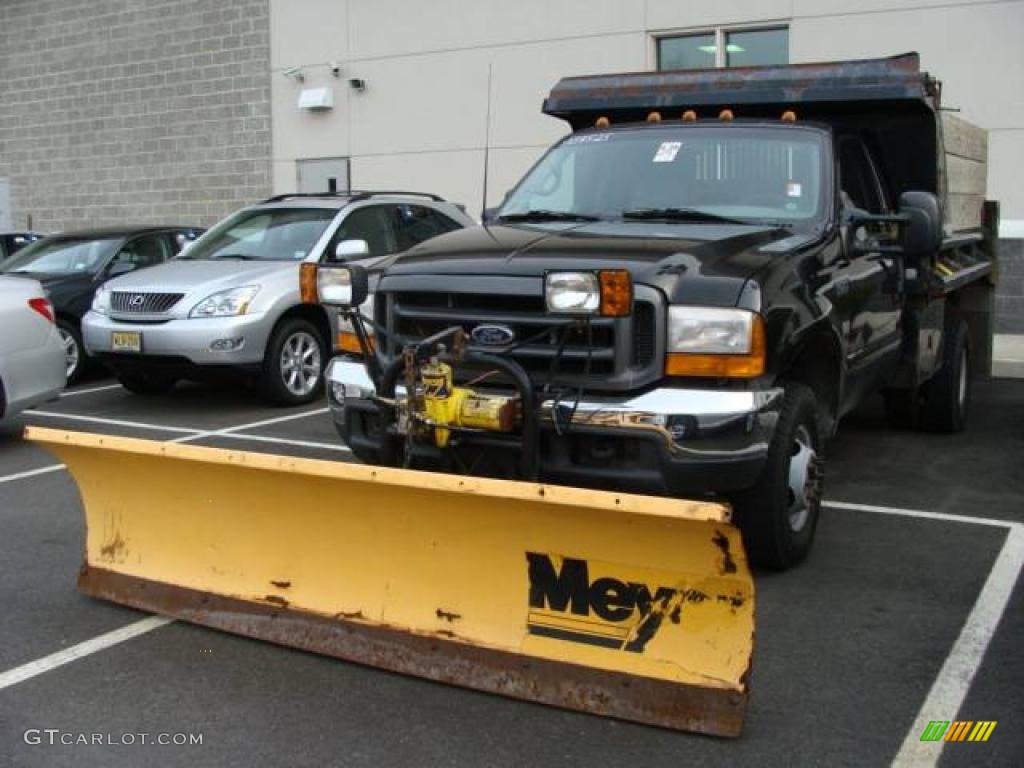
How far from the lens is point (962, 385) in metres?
8.27

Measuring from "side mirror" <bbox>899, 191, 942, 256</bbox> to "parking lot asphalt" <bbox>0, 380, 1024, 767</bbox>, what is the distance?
1.46 meters

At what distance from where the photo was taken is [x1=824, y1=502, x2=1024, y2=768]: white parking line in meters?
3.45

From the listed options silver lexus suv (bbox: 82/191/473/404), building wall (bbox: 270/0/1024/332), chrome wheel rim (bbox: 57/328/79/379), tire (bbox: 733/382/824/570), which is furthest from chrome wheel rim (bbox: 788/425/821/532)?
chrome wheel rim (bbox: 57/328/79/379)

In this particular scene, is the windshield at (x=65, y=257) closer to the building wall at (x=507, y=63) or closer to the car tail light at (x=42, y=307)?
the car tail light at (x=42, y=307)

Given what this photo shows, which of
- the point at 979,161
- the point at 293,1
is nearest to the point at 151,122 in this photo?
the point at 293,1

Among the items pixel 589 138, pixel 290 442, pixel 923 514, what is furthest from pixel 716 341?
pixel 290 442

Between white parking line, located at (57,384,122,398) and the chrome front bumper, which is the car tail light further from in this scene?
the chrome front bumper

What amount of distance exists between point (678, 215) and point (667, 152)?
563 mm

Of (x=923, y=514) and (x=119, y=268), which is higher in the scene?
(x=119, y=268)

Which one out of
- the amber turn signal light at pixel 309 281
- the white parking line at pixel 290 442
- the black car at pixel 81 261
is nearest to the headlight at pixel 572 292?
the amber turn signal light at pixel 309 281

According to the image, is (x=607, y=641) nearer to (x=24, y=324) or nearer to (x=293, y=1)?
(x=24, y=324)

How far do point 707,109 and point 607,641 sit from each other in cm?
413

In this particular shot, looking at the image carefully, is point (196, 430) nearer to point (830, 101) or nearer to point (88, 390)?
point (88, 390)

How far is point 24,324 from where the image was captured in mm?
7895
